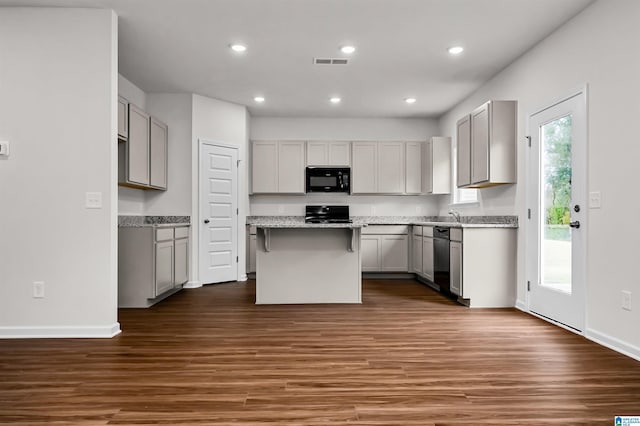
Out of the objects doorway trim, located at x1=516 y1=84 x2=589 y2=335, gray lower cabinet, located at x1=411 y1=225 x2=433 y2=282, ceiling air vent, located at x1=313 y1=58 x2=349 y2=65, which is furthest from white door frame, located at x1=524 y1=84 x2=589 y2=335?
ceiling air vent, located at x1=313 y1=58 x2=349 y2=65

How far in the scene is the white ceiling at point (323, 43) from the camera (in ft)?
11.1

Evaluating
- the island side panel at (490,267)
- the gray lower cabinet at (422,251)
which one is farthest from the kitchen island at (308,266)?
the gray lower cabinet at (422,251)

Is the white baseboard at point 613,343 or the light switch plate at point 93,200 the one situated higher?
the light switch plate at point 93,200

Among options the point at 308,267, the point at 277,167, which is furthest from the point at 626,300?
the point at 277,167

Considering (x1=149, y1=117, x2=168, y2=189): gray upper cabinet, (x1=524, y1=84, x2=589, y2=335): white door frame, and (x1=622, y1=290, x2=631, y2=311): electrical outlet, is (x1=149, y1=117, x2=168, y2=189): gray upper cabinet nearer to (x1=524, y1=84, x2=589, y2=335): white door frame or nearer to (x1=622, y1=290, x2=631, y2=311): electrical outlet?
(x1=524, y1=84, x2=589, y2=335): white door frame

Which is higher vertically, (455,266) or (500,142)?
(500,142)

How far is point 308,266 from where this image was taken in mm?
4629

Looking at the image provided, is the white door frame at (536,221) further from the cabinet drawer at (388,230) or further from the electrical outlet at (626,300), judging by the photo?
the cabinet drawer at (388,230)

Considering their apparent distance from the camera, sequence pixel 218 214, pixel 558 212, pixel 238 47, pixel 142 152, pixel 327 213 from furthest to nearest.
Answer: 1. pixel 327 213
2. pixel 218 214
3. pixel 142 152
4. pixel 238 47
5. pixel 558 212

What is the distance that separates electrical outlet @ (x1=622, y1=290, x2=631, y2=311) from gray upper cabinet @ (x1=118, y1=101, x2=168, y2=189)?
4.81 metres

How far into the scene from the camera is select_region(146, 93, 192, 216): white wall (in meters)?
5.80

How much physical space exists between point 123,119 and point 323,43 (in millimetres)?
2324

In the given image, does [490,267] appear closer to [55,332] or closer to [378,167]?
[378,167]

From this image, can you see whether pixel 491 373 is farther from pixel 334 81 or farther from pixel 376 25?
pixel 334 81
